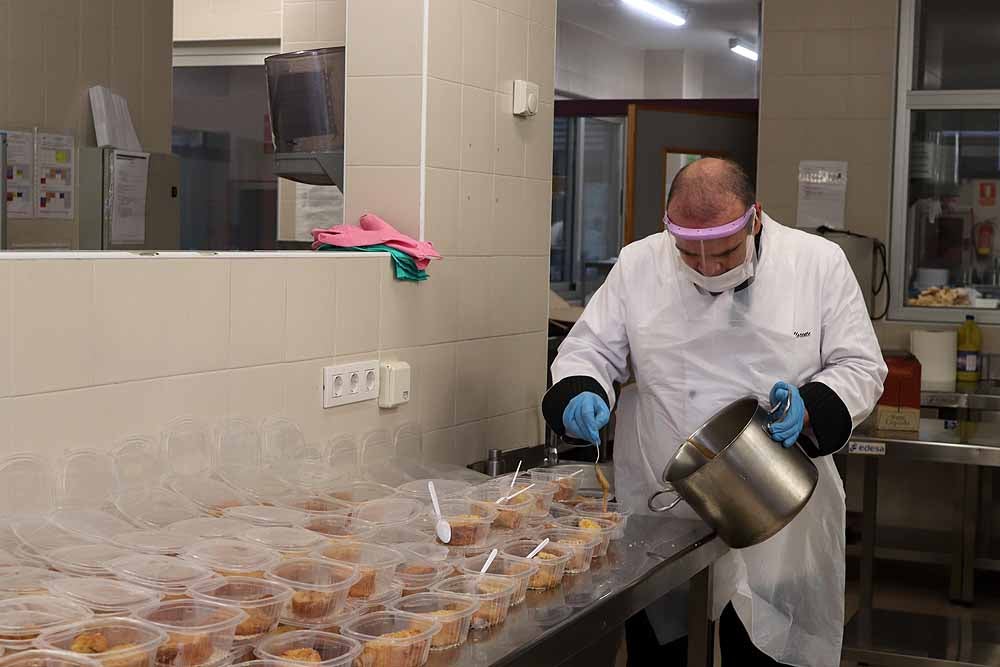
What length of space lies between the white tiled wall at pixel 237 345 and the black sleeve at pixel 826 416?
2.77 feet

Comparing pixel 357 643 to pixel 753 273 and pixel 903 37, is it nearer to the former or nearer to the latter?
pixel 753 273

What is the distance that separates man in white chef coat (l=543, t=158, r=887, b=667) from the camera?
2320 millimetres

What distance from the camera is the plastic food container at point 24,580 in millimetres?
1340

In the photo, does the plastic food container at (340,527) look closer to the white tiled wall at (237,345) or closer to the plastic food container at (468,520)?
the plastic food container at (468,520)

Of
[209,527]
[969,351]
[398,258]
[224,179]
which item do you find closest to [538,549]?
[209,527]

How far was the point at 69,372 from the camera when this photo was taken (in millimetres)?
1729

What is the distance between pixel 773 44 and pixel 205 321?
358 cm

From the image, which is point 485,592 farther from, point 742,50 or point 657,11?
point 742,50

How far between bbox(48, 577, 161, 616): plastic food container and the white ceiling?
5856mm

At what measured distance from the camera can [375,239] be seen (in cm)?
243

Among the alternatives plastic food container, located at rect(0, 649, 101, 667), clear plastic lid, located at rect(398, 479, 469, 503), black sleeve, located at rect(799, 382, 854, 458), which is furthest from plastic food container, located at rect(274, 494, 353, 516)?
black sleeve, located at rect(799, 382, 854, 458)

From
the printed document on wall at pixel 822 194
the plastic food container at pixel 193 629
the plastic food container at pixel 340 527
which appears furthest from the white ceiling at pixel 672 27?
the plastic food container at pixel 193 629

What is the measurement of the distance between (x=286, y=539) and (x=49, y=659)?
19.7 inches

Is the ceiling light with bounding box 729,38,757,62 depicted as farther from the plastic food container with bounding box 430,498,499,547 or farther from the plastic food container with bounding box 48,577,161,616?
the plastic food container with bounding box 48,577,161,616
